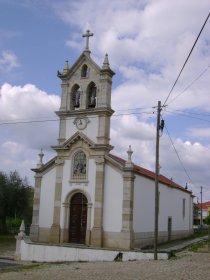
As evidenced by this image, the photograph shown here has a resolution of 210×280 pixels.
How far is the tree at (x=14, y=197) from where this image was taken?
124ft

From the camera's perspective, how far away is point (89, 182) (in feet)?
92.5

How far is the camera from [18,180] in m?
39.6

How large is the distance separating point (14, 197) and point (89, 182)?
12.7 metres

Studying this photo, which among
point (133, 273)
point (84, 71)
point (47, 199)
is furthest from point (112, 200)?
point (133, 273)

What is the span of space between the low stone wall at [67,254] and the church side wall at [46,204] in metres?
2.48

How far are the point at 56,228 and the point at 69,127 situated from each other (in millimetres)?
6972

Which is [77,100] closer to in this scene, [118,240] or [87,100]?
[87,100]

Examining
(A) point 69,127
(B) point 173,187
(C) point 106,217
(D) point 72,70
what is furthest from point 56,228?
(B) point 173,187

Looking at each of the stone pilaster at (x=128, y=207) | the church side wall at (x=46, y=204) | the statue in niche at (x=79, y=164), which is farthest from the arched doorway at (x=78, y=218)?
the stone pilaster at (x=128, y=207)

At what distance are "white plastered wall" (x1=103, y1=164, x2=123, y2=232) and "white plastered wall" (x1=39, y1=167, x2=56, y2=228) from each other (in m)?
4.25

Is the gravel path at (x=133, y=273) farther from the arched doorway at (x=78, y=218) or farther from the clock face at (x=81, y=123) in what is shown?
the clock face at (x=81, y=123)

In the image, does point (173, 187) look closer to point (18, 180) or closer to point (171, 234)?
point (171, 234)

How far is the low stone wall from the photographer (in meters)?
23.5

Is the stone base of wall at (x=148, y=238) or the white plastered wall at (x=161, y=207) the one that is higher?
the white plastered wall at (x=161, y=207)
